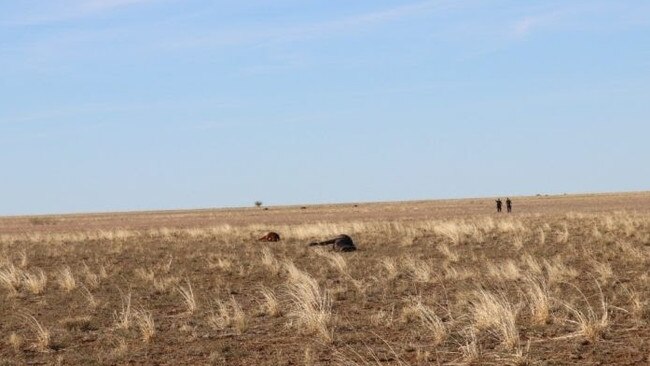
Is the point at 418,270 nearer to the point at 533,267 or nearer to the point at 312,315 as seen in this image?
the point at 533,267

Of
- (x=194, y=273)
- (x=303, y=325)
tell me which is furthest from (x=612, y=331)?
(x=194, y=273)

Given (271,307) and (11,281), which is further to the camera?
(11,281)

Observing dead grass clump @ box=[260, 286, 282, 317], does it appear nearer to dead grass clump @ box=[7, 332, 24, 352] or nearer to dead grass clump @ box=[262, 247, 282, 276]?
dead grass clump @ box=[7, 332, 24, 352]

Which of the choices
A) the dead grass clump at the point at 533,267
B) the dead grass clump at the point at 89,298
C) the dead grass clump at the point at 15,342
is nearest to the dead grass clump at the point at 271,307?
the dead grass clump at the point at 89,298

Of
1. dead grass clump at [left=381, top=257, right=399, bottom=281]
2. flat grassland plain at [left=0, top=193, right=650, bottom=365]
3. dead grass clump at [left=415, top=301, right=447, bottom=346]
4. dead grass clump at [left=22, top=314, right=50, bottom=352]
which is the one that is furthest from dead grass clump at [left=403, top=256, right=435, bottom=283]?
dead grass clump at [left=22, top=314, right=50, bottom=352]

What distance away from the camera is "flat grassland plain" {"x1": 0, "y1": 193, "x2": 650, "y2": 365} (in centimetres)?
1100

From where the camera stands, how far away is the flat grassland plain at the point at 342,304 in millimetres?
11000

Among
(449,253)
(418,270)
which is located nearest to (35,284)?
(418,270)

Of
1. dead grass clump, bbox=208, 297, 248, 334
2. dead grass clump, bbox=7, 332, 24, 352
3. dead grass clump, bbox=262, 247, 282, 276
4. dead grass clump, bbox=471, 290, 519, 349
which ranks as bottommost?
dead grass clump, bbox=7, 332, 24, 352

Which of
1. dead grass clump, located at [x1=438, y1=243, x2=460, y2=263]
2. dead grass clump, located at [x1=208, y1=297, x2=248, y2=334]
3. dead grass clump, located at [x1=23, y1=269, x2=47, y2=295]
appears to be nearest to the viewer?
dead grass clump, located at [x1=208, y1=297, x2=248, y2=334]

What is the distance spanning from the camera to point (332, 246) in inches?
1049

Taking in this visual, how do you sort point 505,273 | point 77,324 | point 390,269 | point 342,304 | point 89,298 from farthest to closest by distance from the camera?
point 390,269 < point 505,273 < point 89,298 < point 342,304 < point 77,324

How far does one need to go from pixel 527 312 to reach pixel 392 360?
3.67 metres

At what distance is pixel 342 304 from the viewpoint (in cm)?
→ 1551
